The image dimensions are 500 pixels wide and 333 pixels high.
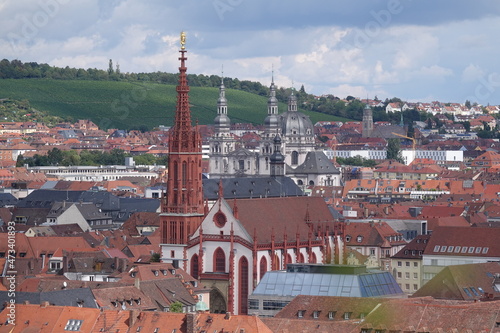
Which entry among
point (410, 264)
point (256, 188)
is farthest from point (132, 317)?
point (256, 188)

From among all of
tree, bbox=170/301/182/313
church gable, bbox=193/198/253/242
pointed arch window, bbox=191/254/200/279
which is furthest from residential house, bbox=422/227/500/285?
tree, bbox=170/301/182/313

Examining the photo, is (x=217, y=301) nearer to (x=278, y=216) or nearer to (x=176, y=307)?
(x=278, y=216)

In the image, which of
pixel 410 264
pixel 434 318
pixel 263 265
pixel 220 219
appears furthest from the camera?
pixel 410 264

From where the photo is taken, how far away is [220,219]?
103 meters

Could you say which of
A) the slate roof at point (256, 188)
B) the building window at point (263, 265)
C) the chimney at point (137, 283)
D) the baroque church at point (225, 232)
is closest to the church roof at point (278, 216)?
the baroque church at point (225, 232)

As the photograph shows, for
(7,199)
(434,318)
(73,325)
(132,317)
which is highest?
(434,318)

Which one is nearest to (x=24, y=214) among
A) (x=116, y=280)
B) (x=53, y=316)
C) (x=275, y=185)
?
(x=275, y=185)

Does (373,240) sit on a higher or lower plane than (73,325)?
lower

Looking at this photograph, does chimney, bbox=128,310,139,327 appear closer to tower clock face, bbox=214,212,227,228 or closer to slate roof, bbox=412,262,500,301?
slate roof, bbox=412,262,500,301

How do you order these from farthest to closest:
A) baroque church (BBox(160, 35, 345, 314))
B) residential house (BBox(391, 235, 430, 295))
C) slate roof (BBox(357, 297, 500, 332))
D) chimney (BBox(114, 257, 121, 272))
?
1. residential house (BBox(391, 235, 430, 295))
2. baroque church (BBox(160, 35, 345, 314))
3. chimney (BBox(114, 257, 121, 272))
4. slate roof (BBox(357, 297, 500, 332))

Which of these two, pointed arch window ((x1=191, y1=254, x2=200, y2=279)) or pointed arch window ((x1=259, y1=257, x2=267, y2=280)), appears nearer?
pointed arch window ((x1=259, y1=257, x2=267, y2=280))

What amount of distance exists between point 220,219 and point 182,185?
188 inches

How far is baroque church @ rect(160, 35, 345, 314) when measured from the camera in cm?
10150

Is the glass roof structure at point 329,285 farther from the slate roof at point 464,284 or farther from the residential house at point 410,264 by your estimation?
the residential house at point 410,264
